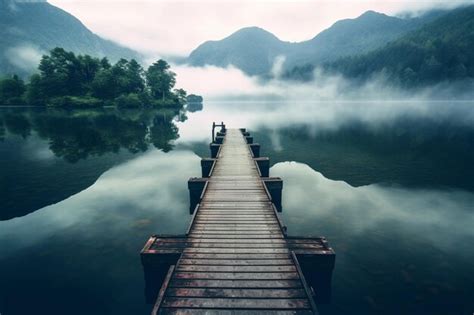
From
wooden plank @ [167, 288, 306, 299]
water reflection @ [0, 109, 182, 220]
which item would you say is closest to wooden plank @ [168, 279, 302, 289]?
wooden plank @ [167, 288, 306, 299]

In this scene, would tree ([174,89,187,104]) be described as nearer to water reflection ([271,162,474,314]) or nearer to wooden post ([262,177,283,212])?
water reflection ([271,162,474,314])

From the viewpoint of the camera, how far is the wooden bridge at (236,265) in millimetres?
5723

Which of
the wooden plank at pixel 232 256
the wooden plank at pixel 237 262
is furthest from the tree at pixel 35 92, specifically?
the wooden plank at pixel 237 262

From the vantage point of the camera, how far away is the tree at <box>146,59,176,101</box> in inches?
4454

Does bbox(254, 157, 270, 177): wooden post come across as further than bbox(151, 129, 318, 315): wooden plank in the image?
Yes

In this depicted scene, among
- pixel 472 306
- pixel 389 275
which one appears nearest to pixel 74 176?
pixel 389 275

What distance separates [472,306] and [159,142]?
34.4 m

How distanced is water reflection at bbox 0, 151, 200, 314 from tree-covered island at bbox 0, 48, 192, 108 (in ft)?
300

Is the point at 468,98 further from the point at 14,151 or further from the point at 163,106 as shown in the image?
the point at 14,151

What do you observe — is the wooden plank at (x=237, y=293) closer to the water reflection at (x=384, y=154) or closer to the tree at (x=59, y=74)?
the water reflection at (x=384, y=154)

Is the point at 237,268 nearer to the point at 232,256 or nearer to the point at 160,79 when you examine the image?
the point at 232,256

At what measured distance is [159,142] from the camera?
119 ft

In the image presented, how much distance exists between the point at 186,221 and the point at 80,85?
11177cm

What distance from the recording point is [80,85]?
102000 mm
